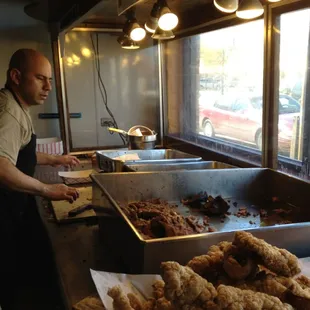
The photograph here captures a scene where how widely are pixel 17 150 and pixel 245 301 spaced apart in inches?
41.7

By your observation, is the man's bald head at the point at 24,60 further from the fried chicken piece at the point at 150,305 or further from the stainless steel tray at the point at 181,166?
the fried chicken piece at the point at 150,305

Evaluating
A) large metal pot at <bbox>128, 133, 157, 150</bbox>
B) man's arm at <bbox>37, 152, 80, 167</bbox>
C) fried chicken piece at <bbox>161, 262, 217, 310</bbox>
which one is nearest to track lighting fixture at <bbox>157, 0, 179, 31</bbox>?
man's arm at <bbox>37, 152, 80, 167</bbox>

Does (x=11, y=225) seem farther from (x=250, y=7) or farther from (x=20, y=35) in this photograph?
(x=20, y=35)

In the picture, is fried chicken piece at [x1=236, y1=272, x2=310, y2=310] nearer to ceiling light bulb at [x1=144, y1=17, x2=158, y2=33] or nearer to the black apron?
the black apron

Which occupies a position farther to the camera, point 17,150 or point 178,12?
point 178,12

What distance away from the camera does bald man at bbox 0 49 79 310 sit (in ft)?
4.42

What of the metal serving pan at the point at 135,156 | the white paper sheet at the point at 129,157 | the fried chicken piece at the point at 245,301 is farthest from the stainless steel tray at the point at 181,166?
the fried chicken piece at the point at 245,301

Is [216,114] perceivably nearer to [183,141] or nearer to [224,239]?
[183,141]

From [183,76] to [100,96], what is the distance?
25.8 inches

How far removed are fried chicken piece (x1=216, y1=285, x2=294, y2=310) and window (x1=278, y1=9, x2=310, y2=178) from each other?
3.46 ft

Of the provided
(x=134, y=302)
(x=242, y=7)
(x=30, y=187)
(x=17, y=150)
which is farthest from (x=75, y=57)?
(x=134, y=302)

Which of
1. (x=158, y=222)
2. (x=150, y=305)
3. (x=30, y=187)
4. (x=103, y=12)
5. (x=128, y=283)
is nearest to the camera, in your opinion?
(x=150, y=305)

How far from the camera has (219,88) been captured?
2.30 meters

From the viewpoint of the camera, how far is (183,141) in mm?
2688
